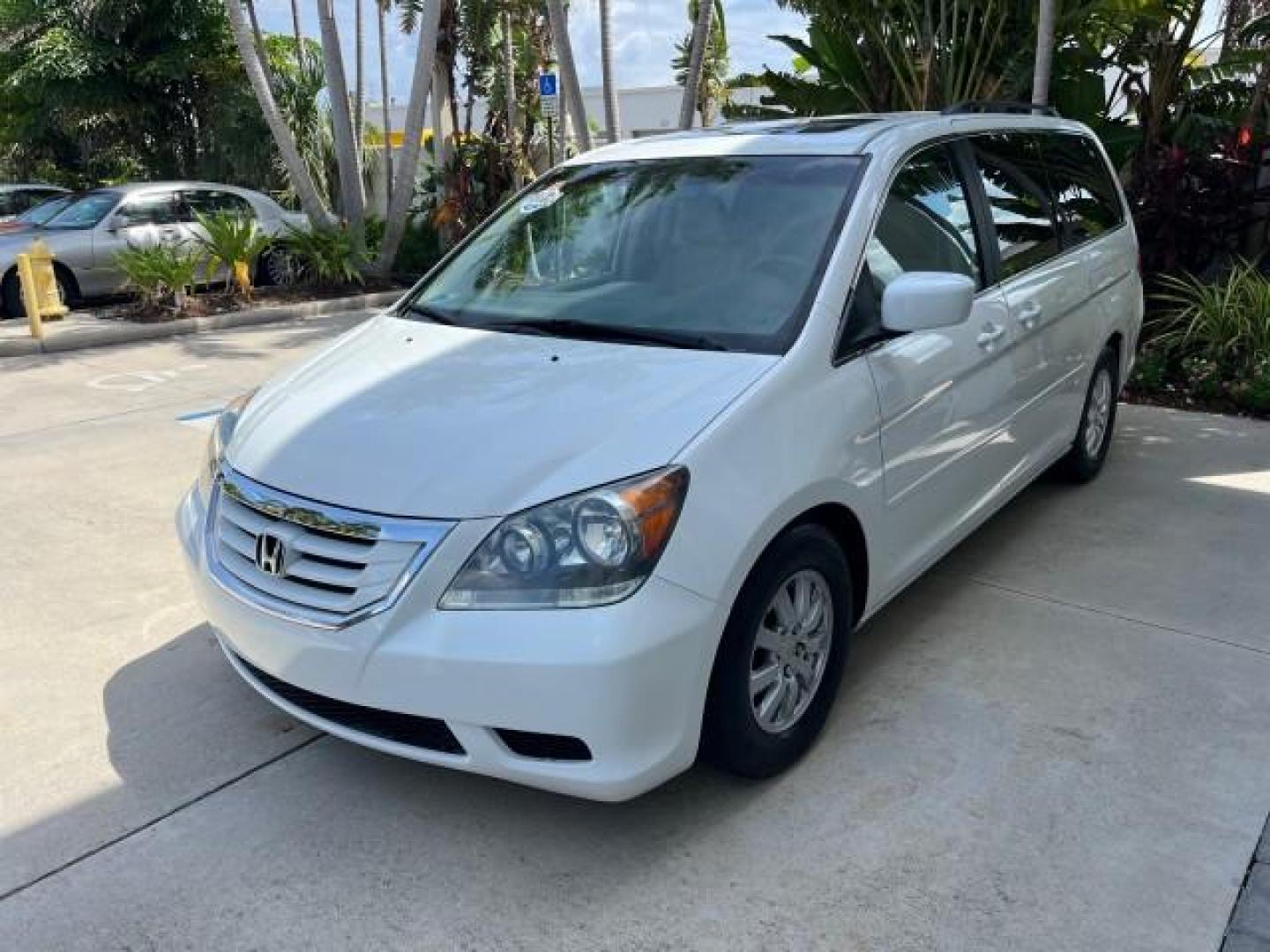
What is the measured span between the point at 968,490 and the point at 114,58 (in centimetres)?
1886

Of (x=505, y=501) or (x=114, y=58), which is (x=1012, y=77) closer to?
(x=505, y=501)

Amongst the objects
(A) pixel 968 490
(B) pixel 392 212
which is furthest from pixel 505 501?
(B) pixel 392 212

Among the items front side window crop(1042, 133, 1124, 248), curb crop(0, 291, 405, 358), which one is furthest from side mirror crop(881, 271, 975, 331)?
curb crop(0, 291, 405, 358)

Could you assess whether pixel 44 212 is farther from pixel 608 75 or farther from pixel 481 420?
pixel 481 420

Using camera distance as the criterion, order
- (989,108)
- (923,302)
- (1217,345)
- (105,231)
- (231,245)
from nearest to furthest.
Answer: (923,302)
(989,108)
(1217,345)
(231,245)
(105,231)

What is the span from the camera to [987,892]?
8.82 ft

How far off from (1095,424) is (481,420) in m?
3.91

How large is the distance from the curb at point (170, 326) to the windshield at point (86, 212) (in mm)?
2004

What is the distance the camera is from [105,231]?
496 inches

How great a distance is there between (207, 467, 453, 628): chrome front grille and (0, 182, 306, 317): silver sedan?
10.4 meters

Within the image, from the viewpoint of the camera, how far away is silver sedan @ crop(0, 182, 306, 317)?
12281 millimetres

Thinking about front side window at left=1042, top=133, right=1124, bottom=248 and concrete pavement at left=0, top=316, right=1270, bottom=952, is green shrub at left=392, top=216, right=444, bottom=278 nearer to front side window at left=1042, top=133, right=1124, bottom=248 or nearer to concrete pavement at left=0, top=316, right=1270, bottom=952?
front side window at left=1042, top=133, right=1124, bottom=248

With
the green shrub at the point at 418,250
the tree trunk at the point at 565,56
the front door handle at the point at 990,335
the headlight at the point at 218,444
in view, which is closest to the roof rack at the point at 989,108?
the front door handle at the point at 990,335

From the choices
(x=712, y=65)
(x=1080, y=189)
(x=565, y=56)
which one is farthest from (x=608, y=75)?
(x=712, y=65)
